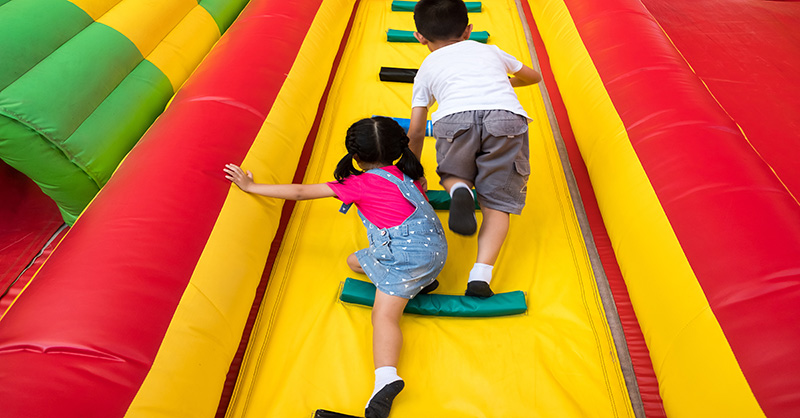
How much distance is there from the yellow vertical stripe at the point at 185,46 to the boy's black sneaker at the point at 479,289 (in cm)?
131

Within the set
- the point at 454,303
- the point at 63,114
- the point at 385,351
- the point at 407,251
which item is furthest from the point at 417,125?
the point at 63,114

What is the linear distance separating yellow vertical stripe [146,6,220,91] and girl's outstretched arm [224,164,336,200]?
2.05 feet

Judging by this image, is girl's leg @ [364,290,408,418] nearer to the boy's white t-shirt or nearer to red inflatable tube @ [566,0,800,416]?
the boy's white t-shirt

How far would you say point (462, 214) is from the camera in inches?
50.9

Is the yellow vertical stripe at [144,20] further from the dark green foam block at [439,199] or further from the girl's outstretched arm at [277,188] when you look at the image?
the dark green foam block at [439,199]

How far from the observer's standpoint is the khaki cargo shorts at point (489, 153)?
4.49ft

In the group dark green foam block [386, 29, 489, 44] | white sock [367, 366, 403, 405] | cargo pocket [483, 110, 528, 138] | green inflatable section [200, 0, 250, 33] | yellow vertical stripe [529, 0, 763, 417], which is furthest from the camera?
dark green foam block [386, 29, 489, 44]

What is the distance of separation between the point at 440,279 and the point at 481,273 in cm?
16

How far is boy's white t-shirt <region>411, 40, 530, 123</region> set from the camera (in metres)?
1.39

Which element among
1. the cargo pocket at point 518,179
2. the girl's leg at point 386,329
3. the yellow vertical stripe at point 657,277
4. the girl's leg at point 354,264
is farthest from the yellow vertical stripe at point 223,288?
the yellow vertical stripe at point 657,277

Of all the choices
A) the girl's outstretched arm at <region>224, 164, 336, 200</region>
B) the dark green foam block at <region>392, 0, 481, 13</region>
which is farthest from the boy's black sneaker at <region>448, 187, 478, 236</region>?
the dark green foam block at <region>392, 0, 481, 13</region>

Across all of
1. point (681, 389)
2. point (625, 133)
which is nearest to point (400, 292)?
point (681, 389)

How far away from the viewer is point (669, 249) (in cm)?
120

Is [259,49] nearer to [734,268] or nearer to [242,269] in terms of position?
[242,269]
